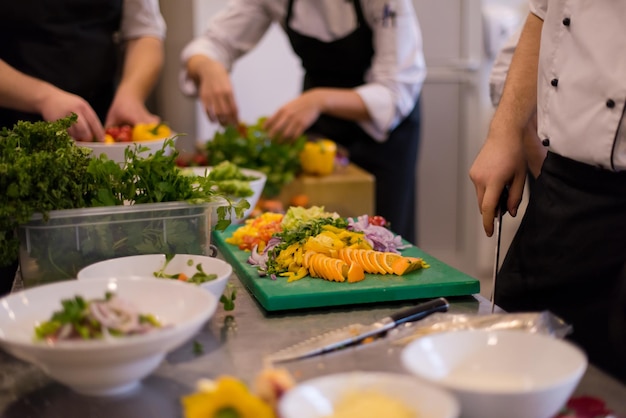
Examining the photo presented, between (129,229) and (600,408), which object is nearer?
(600,408)

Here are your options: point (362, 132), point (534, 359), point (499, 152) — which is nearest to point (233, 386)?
point (534, 359)

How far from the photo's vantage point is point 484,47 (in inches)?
156

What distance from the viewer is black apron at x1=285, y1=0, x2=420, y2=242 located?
2.65 m

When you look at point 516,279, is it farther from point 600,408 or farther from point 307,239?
point 600,408

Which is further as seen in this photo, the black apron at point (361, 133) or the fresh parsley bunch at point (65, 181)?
the black apron at point (361, 133)

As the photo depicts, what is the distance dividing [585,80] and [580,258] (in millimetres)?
294

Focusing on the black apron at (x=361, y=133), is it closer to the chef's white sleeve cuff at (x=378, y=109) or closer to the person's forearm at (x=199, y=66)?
the chef's white sleeve cuff at (x=378, y=109)

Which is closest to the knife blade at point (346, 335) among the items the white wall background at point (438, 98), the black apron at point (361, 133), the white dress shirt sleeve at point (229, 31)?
the black apron at point (361, 133)

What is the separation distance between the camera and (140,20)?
223 cm

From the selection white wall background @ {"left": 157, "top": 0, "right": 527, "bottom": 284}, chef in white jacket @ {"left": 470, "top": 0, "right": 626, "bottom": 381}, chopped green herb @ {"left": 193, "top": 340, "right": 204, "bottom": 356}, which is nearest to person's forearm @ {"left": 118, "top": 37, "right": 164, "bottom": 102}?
chef in white jacket @ {"left": 470, "top": 0, "right": 626, "bottom": 381}

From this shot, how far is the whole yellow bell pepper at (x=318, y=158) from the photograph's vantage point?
8.02 feet

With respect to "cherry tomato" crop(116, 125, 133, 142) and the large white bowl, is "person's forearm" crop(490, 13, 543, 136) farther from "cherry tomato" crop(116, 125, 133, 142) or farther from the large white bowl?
"cherry tomato" crop(116, 125, 133, 142)

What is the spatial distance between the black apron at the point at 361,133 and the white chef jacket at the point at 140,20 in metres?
0.55

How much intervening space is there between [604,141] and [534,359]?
1.88 feet
